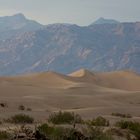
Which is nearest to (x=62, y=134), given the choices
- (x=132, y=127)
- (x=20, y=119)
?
(x=132, y=127)

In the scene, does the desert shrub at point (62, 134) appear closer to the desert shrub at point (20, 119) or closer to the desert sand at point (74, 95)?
the desert shrub at point (20, 119)

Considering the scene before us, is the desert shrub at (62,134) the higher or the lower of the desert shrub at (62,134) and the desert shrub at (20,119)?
the higher

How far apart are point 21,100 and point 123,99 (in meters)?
10.5

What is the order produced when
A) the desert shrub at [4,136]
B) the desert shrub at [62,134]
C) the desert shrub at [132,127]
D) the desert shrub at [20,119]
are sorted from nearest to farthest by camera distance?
the desert shrub at [62,134] → the desert shrub at [4,136] → the desert shrub at [132,127] → the desert shrub at [20,119]

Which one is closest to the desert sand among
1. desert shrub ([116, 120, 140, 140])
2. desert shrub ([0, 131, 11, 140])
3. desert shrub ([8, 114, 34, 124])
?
desert shrub ([8, 114, 34, 124])

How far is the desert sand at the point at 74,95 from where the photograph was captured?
2408cm

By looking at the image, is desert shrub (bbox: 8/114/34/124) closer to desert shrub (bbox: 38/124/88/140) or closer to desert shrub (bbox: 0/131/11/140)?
desert shrub (bbox: 0/131/11/140)

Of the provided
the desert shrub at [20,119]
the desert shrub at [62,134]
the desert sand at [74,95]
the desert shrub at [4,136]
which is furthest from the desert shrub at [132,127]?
the desert sand at [74,95]

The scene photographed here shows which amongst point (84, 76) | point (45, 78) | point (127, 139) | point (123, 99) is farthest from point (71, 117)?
point (84, 76)

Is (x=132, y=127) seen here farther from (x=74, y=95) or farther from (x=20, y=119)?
(x=74, y=95)

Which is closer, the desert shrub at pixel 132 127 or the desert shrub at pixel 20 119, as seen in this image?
the desert shrub at pixel 132 127

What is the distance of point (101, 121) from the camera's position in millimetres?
14250

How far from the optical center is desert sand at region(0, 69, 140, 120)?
24.1 m

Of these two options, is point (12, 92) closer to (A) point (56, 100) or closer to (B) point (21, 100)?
(A) point (56, 100)
